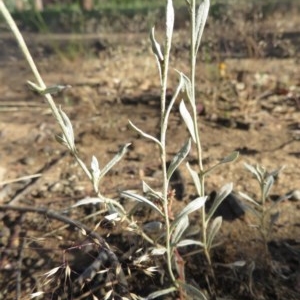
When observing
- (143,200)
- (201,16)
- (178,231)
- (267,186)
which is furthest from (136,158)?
(201,16)

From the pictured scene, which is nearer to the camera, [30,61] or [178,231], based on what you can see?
[30,61]

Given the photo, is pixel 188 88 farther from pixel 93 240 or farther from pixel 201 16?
pixel 93 240

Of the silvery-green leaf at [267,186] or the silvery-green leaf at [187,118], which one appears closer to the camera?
the silvery-green leaf at [187,118]

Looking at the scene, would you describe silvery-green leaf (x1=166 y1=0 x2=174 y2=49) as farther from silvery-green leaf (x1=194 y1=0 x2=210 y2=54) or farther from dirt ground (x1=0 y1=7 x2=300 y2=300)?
dirt ground (x1=0 y1=7 x2=300 y2=300)

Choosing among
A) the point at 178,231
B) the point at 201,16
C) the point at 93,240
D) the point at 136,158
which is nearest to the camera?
the point at 201,16

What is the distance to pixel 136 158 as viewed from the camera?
241 cm

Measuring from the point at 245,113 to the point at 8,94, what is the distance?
2.04 m

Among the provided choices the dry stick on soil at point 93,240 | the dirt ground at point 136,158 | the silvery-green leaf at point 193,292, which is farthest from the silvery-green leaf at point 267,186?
the dry stick on soil at point 93,240

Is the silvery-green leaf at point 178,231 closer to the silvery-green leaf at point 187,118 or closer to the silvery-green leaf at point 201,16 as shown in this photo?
the silvery-green leaf at point 187,118

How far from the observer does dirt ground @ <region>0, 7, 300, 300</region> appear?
154 cm

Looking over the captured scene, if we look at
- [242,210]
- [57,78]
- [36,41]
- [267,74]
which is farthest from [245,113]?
[36,41]

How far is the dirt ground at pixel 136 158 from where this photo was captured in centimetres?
154

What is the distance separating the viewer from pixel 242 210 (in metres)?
1.82

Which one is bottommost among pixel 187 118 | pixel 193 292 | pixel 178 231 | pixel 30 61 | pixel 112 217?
pixel 193 292
